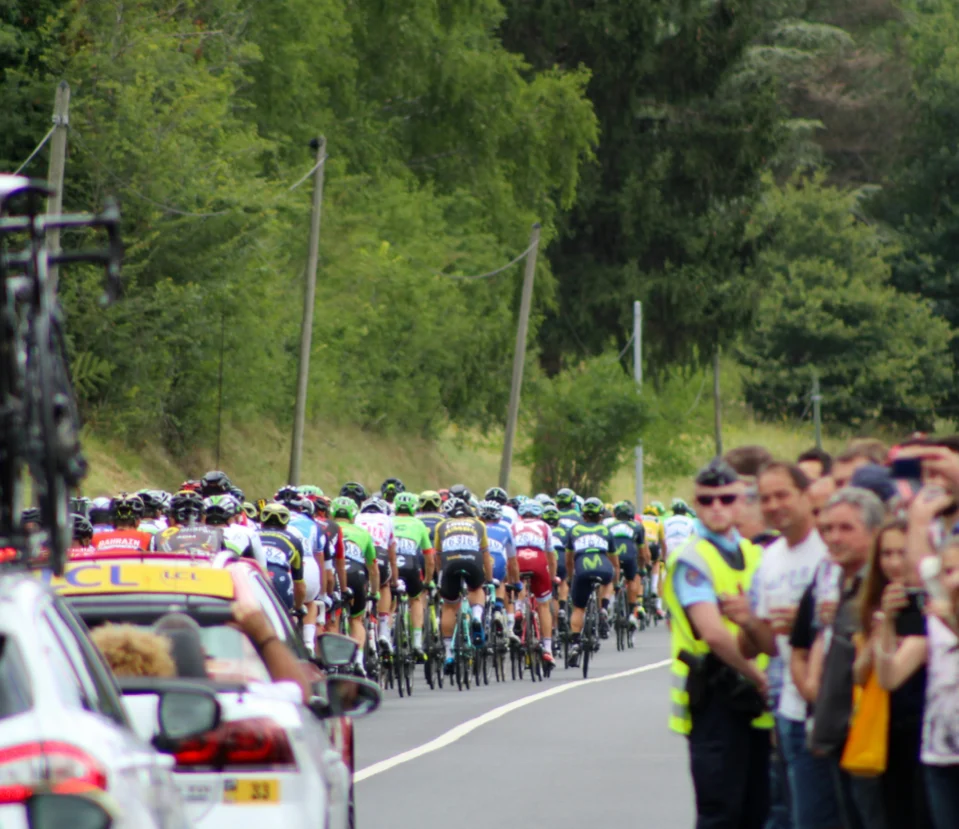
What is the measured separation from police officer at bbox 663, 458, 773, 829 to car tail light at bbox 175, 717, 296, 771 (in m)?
2.31

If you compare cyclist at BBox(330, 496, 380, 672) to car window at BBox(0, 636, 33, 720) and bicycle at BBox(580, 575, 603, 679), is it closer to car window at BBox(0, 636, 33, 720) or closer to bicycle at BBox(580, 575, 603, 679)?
bicycle at BBox(580, 575, 603, 679)

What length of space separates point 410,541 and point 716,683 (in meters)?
14.1

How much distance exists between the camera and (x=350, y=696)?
8719mm

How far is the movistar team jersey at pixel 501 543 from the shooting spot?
24234 millimetres

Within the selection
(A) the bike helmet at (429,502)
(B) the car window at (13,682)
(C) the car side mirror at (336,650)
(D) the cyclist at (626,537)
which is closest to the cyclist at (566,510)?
(D) the cyclist at (626,537)

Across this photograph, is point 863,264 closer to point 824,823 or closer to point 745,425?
point 745,425

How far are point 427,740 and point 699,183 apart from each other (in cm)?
5271

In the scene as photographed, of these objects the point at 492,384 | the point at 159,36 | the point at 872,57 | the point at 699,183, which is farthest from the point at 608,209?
the point at 872,57

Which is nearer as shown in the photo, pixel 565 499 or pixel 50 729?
pixel 50 729

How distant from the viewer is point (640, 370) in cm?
6500

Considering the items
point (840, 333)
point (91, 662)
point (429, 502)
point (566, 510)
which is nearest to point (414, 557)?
point (429, 502)

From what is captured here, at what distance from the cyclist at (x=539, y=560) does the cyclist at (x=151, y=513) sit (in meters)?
5.70

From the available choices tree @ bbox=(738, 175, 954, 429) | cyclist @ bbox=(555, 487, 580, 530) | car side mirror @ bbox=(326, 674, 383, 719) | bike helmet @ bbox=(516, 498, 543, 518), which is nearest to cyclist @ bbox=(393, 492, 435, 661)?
bike helmet @ bbox=(516, 498, 543, 518)

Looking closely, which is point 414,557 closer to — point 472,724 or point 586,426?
point 472,724
